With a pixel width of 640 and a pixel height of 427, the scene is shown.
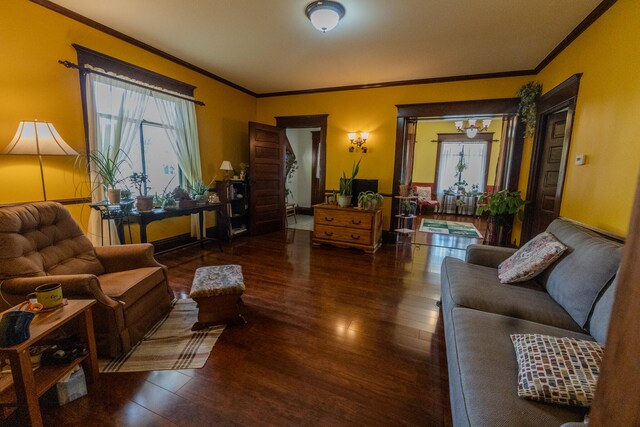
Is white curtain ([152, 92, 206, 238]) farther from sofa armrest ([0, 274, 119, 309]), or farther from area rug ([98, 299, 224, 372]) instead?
sofa armrest ([0, 274, 119, 309])

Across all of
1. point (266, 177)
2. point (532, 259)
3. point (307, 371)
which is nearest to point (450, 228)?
point (266, 177)

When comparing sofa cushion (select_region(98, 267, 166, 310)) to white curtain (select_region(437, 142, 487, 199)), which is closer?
sofa cushion (select_region(98, 267, 166, 310))

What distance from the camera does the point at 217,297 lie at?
2.10 m

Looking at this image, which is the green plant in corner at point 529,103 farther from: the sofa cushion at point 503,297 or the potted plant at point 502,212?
the sofa cushion at point 503,297

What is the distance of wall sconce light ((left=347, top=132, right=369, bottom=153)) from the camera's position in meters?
4.82

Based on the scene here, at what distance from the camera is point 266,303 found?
100.0 inches

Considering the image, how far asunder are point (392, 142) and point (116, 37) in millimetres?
4027

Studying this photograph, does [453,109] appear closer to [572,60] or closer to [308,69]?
[572,60]

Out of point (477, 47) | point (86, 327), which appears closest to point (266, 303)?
point (86, 327)

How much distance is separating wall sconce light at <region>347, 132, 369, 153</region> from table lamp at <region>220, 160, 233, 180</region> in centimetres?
219

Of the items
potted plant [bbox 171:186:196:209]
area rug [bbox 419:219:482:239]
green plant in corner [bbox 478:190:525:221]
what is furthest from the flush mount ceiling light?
area rug [bbox 419:219:482:239]

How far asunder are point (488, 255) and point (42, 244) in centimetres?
346

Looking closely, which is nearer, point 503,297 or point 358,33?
point 503,297

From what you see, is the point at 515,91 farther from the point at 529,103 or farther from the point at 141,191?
the point at 141,191
